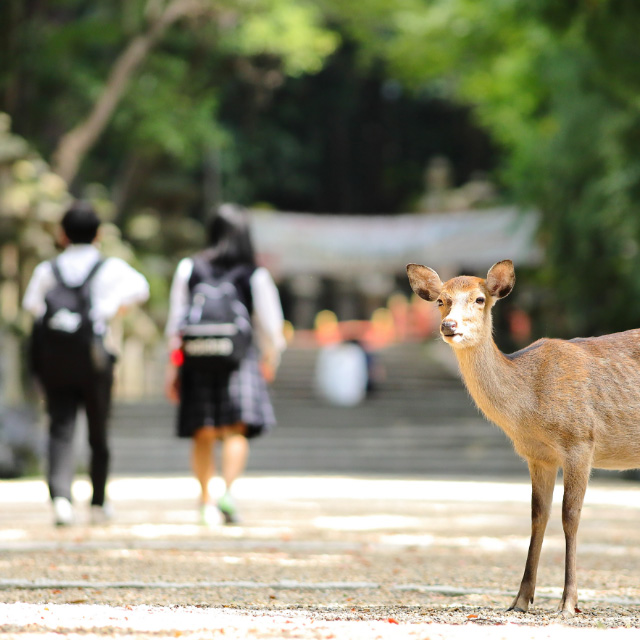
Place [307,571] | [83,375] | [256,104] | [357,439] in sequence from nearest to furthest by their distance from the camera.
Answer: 1. [307,571]
2. [83,375]
3. [357,439]
4. [256,104]

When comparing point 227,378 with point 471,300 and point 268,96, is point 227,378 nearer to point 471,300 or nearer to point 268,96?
point 471,300

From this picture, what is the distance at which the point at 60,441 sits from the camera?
7930 mm

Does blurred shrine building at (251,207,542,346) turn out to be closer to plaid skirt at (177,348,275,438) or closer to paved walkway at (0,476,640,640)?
paved walkway at (0,476,640,640)

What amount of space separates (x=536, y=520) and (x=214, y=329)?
357 centimetres

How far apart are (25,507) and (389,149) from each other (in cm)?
3391

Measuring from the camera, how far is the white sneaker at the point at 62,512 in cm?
787

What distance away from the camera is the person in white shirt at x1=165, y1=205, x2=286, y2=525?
805 cm

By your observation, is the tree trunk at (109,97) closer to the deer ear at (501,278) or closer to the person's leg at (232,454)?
the person's leg at (232,454)

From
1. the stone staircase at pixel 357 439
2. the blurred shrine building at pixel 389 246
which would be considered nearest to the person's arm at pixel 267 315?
the stone staircase at pixel 357 439

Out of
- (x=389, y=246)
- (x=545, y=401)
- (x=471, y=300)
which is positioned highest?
(x=389, y=246)

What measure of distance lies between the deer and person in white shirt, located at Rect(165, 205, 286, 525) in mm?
3402

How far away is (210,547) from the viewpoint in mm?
7047

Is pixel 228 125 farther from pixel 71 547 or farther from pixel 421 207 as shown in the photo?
pixel 71 547

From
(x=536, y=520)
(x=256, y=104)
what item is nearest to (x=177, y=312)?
(x=536, y=520)
